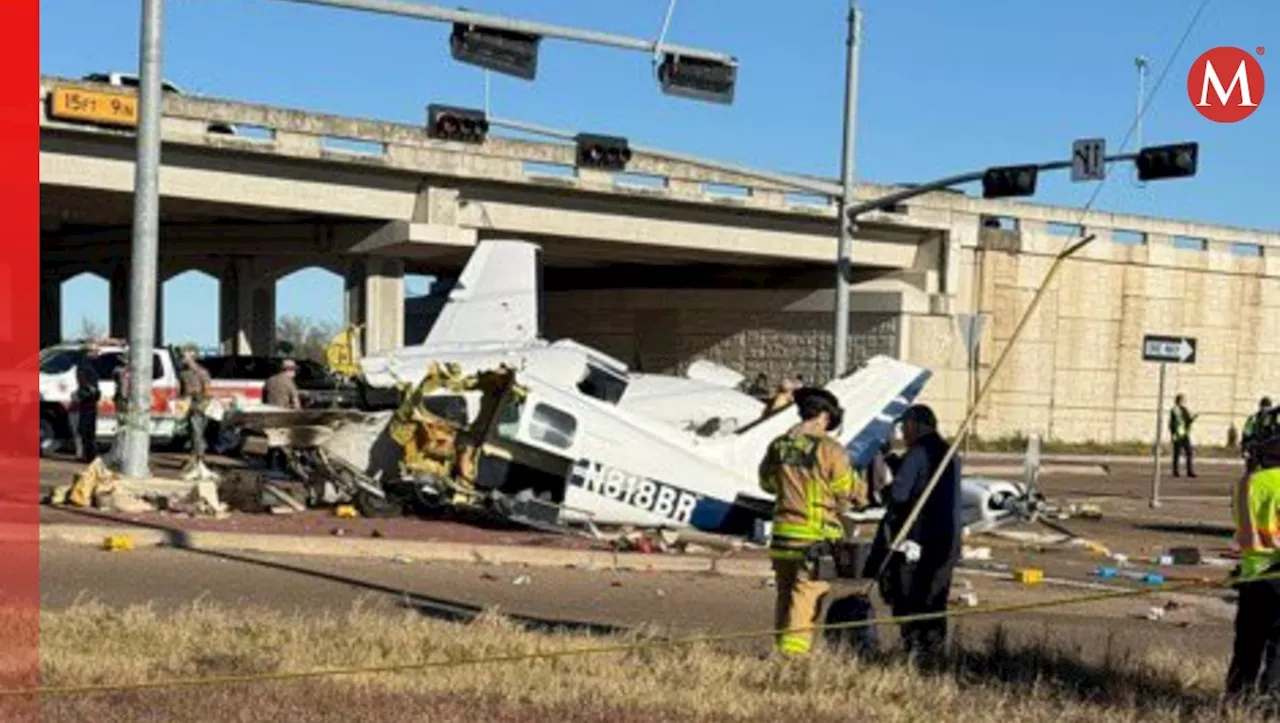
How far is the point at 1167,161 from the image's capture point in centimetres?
2223

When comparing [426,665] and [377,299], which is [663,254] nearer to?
[377,299]

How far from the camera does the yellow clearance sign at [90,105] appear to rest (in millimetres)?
30781

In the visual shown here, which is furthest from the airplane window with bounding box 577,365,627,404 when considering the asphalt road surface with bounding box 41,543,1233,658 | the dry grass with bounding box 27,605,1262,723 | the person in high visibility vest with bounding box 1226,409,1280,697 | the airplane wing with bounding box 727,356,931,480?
the person in high visibility vest with bounding box 1226,409,1280,697

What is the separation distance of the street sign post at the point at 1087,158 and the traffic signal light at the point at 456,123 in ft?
29.7

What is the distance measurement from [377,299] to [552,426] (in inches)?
1004

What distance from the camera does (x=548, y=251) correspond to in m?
44.8

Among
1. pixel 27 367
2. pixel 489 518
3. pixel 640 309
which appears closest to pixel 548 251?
pixel 640 309

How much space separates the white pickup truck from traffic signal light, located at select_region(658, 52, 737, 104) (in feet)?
34.3

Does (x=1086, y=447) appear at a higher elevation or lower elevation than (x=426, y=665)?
lower

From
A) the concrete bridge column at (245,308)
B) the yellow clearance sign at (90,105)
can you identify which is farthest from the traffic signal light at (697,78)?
the concrete bridge column at (245,308)

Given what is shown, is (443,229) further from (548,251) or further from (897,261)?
(897,261)

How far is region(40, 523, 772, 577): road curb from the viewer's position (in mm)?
13852

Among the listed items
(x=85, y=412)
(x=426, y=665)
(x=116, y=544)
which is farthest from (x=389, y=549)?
(x=85, y=412)

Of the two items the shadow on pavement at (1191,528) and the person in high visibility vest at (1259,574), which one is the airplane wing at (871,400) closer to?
the shadow on pavement at (1191,528)
